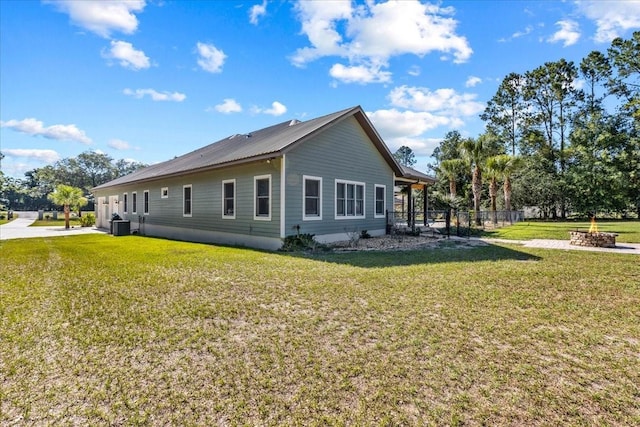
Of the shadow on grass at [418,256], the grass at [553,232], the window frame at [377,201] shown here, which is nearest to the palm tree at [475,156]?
the grass at [553,232]

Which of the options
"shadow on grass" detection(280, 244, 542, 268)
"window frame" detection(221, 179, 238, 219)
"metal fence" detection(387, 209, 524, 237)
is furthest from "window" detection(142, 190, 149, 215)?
"metal fence" detection(387, 209, 524, 237)

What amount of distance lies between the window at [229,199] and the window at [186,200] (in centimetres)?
A: 314

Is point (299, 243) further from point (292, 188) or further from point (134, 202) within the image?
point (134, 202)

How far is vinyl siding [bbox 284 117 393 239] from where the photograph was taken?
35.7 feet

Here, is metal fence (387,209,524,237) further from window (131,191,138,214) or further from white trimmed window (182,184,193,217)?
window (131,191,138,214)

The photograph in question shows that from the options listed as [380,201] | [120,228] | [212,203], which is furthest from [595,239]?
[120,228]

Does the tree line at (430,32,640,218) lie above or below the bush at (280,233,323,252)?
above

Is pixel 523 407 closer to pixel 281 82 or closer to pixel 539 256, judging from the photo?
pixel 539 256

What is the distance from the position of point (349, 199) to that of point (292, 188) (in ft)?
10.5

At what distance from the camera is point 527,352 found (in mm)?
3180

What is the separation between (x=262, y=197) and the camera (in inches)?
448

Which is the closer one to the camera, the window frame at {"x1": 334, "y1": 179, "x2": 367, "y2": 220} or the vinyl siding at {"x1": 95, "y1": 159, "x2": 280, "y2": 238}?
the vinyl siding at {"x1": 95, "y1": 159, "x2": 280, "y2": 238}

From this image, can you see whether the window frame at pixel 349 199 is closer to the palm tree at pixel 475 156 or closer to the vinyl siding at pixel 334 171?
the vinyl siding at pixel 334 171

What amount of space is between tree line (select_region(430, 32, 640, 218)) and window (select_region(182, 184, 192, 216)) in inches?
739
